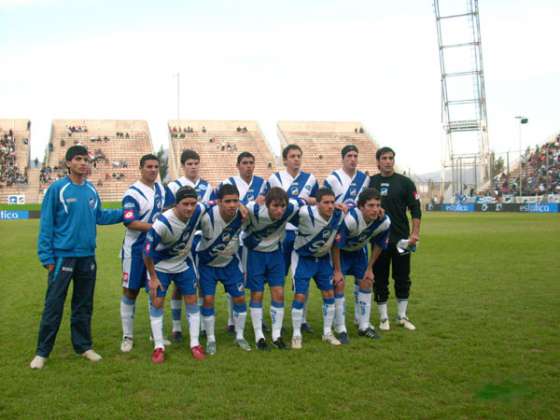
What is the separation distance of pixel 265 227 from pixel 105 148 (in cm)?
5506

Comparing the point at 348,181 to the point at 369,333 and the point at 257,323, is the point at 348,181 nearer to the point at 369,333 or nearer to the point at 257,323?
the point at 369,333

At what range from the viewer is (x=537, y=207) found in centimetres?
3869

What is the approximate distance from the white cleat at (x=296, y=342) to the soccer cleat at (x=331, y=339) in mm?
363

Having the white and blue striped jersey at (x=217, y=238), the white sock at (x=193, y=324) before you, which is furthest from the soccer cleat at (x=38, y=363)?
the white and blue striped jersey at (x=217, y=238)

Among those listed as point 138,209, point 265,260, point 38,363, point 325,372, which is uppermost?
point 138,209

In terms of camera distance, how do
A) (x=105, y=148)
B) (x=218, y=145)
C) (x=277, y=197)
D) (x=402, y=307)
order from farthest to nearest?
(x=218, y=145), (x=105, y=148), (x=402, y=307), (x=277, y=197)

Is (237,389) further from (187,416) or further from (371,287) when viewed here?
(371,287)

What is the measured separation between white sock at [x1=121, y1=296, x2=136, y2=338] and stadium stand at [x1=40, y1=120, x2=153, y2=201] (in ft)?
145

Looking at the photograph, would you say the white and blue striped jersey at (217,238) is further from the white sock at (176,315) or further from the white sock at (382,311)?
the white sock at (382,311)

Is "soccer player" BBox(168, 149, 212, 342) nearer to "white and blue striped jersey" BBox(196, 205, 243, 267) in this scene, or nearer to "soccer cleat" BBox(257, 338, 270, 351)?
"white and blue striped jersey" BBox(196, 205, 243, 267)

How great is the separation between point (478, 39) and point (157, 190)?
5265 centimetres

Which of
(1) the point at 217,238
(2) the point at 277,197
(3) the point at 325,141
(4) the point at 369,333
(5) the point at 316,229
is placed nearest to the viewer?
(2) the point at 277,197

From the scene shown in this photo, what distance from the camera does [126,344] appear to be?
6.29 meters

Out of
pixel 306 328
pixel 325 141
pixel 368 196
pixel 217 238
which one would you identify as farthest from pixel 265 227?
pixel 325 141
